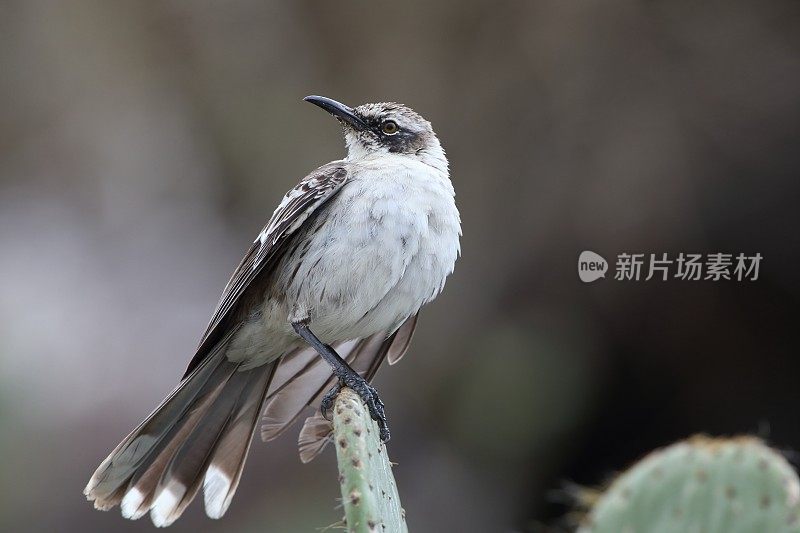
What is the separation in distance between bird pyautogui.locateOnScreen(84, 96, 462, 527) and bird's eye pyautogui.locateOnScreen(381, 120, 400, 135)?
0.29 m

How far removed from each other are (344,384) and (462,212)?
4868mm

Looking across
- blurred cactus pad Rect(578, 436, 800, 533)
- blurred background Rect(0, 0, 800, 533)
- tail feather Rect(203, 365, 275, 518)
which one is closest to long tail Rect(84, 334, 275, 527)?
tail feather Rect(203, 365, 275, 518)

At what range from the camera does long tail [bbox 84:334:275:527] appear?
4258 millimetres

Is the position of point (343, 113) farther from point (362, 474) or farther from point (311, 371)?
point (362, 474)

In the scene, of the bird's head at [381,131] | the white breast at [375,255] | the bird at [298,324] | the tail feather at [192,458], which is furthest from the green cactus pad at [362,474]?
the bird's head at [381,131]

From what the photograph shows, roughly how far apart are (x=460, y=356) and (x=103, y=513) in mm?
2936

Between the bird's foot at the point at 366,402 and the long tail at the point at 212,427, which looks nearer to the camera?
the bird's foot at the point at 366,402

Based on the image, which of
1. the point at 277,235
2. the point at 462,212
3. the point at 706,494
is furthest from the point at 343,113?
the point at 462,212

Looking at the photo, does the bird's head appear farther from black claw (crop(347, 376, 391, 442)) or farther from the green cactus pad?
the green cactus pad

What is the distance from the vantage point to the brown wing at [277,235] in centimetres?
434

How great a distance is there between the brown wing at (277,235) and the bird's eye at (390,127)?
649mm

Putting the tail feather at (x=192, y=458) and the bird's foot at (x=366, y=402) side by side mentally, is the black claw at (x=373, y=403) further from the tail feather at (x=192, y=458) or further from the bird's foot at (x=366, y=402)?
the tail feather at (x=192, y=458)

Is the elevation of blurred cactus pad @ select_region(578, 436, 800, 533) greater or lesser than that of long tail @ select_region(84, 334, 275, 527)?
greater

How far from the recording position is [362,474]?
2529 millimetres
